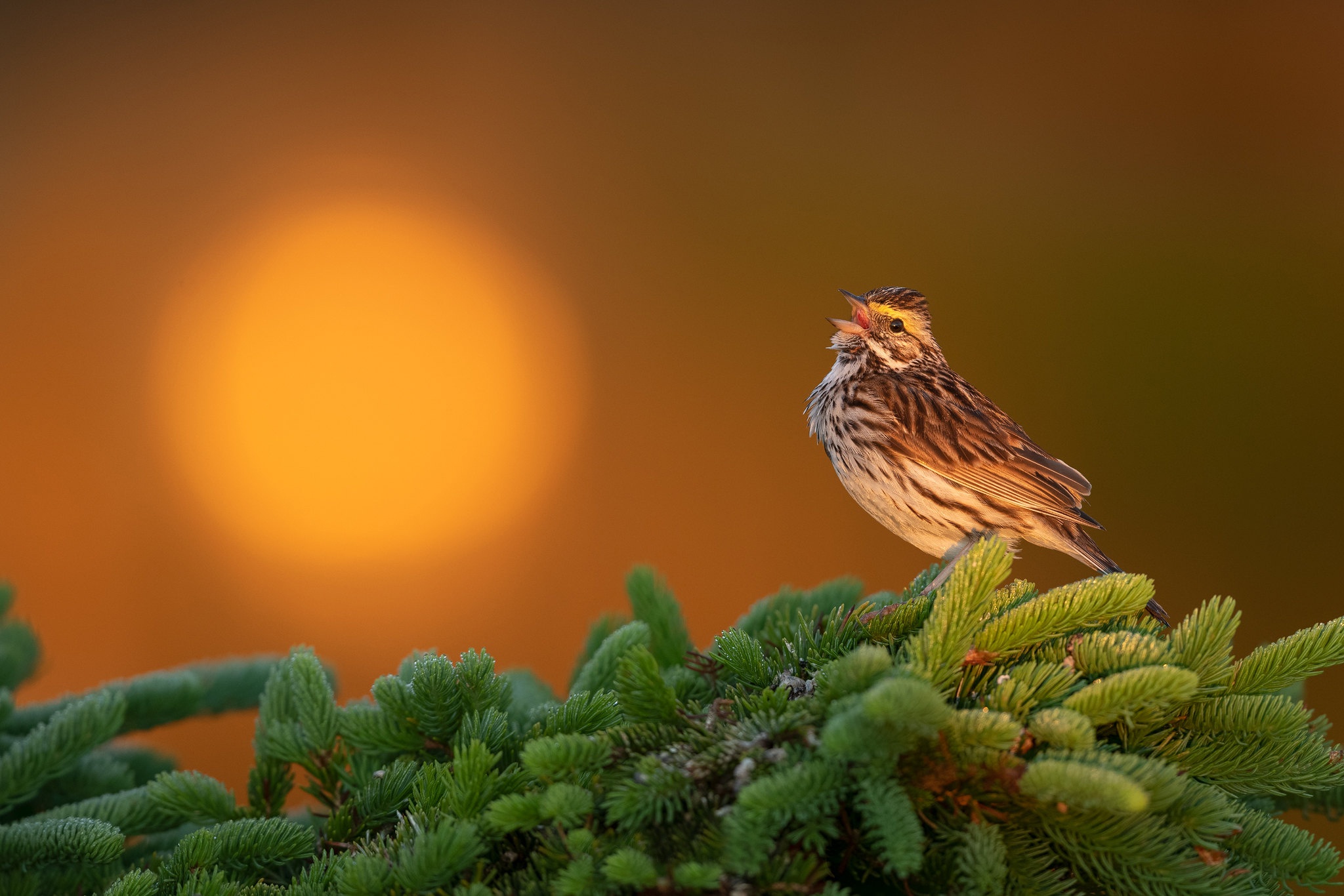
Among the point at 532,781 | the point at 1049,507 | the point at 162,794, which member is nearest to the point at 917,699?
the point at 532,781

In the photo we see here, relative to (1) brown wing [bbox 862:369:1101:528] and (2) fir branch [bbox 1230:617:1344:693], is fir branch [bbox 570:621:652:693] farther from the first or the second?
(1) brown wing [bbox 862:369:1101:528]

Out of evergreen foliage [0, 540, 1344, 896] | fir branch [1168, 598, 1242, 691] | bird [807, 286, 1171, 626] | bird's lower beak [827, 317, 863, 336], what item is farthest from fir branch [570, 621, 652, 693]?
bird's lower beak [827, 317, 863, 336]

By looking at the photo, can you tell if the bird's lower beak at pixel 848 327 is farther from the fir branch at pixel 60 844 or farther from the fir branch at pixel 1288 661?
the fir branch at pixel 60 844

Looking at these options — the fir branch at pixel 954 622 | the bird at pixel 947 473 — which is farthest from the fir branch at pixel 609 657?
the bird at pixel 947 473

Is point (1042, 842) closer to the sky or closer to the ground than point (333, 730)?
closer to the ground

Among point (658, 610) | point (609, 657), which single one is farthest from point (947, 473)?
point (609, 657)

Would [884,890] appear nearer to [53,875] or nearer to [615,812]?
[615,812]
